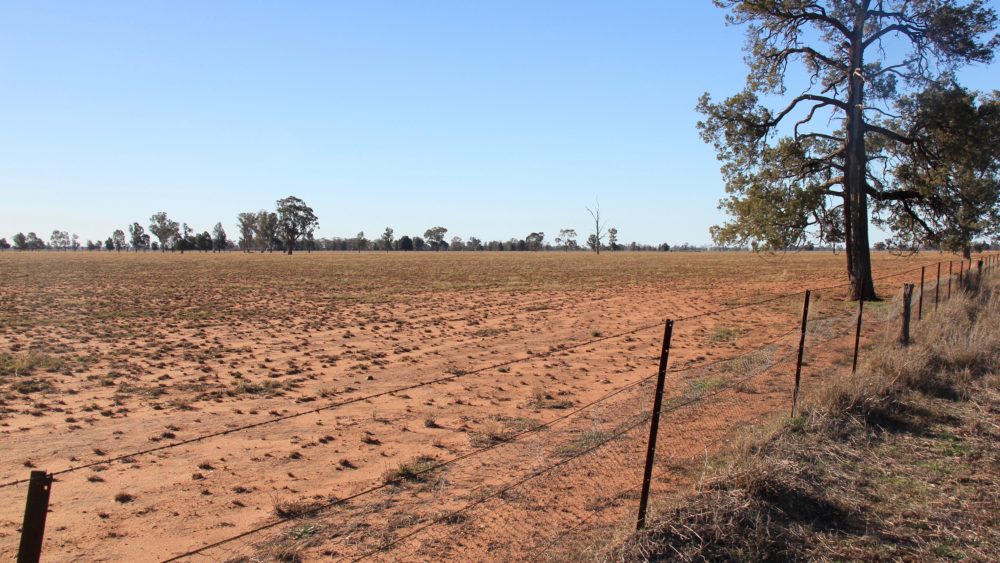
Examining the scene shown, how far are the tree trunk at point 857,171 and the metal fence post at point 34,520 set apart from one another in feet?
69.8

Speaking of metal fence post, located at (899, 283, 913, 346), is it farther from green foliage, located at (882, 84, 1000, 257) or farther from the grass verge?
green foliage, located at (882, 84, 1000, 257)

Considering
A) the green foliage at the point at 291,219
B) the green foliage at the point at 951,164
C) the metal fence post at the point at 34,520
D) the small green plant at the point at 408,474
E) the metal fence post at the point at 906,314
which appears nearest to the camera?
the metal fence post at the point at 34,520

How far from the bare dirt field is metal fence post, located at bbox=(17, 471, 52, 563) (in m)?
2.02

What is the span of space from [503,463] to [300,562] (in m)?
2.51

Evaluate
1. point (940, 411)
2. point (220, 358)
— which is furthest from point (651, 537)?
point (220, 358)

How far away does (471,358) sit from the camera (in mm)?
13352

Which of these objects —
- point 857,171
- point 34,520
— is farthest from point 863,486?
point 857,171

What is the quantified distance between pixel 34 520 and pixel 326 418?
626 cm

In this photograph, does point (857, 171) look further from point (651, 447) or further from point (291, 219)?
point (291, 219)

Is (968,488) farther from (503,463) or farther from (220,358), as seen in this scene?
(220,358)

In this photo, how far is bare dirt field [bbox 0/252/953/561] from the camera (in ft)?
17.0

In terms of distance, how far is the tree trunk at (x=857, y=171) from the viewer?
64.7 ft

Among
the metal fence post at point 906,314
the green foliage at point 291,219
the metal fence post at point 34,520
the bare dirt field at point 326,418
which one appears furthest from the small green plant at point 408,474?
the green foliage at point 291,219

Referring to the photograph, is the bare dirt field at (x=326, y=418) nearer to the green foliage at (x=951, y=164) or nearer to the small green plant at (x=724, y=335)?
the small green plant at (x=724, y=335)
